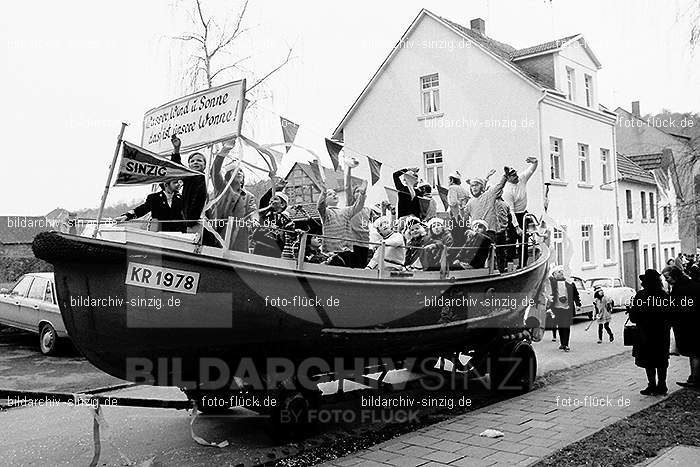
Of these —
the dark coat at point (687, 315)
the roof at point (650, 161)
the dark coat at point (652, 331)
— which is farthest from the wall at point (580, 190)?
the dark coat at point (652, 331)

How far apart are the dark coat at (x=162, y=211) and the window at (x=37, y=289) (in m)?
7.31

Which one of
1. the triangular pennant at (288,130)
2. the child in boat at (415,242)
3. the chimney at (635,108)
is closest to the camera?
the triangular pennant at (288,130)

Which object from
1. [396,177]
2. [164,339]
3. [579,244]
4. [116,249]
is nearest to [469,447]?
[164,339]

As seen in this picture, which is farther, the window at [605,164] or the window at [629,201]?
the window at [629,201]

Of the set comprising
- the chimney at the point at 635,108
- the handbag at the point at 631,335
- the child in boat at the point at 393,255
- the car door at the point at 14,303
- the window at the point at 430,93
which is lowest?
the handbag at the point at 631,335

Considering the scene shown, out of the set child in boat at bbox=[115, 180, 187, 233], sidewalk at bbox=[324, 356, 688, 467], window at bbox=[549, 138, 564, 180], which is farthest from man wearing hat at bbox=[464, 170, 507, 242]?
window at bbox=[549, 138, 564, 180]

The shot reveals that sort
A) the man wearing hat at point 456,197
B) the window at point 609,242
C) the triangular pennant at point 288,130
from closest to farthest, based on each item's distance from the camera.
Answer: the triangular pennant at point 288,130, the man wearing hat at point 456,197, the window at point 609,242

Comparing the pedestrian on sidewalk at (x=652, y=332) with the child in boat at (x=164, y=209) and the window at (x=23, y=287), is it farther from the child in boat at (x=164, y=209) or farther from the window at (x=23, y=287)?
the window at (x=23, y=287)

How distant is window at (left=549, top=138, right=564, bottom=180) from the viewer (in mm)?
22484

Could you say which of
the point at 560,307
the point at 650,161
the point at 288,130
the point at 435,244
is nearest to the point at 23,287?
the point at 288,130

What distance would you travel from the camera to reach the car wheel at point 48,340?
485 inches

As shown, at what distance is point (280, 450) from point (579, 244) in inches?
796

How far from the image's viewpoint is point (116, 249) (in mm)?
5348

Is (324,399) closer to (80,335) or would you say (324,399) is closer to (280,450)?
(280,450)
